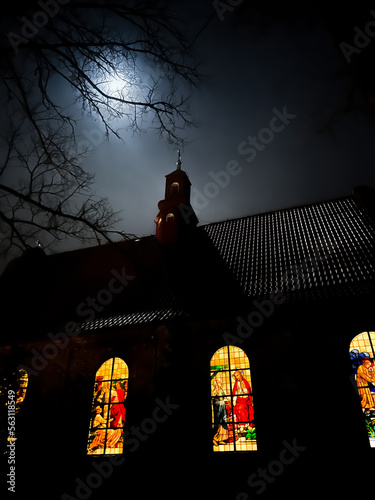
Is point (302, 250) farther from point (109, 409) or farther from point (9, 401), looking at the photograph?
point (9, 401)

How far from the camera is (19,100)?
5.57 meters

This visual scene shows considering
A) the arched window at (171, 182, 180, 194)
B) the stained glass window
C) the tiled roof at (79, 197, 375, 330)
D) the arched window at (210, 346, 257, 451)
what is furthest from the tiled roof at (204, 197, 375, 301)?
the stained glass window

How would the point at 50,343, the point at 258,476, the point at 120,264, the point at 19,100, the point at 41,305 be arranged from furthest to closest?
1. the point at 120,264
2. the point at 41,305
3. the point at 50,343
4. the point at 258,476
5. the point at 19,100

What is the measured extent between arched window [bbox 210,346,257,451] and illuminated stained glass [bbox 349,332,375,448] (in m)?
2.93

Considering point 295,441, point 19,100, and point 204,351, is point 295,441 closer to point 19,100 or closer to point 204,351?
point 204,351

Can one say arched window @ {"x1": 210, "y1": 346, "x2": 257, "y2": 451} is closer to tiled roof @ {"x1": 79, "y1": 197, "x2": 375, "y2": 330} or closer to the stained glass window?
tiled roof @ {"x1": 79, "y1": 197, "x2": 375, "y2": 330}

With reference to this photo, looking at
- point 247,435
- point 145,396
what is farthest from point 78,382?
point 247,435

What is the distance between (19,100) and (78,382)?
30.1ft

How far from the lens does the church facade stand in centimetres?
816

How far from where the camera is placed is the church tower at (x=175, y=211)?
16750 millimetres

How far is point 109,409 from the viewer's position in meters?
10.5

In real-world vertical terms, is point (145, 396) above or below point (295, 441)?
above

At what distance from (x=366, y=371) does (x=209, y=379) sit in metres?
4.43

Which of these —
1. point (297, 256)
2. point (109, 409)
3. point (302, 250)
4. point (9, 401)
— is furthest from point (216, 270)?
point (9, 401)
